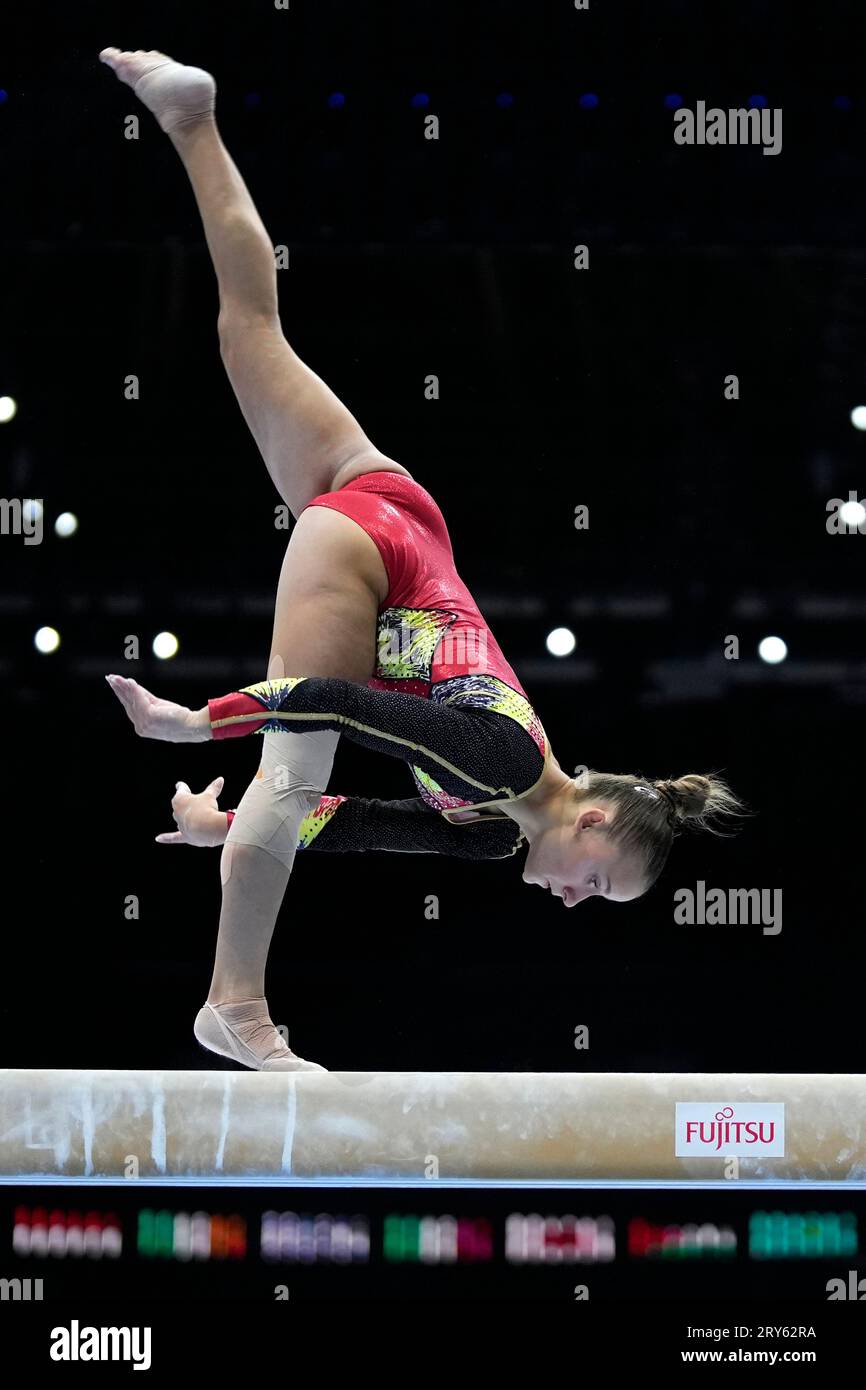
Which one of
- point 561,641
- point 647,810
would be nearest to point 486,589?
point 561,641

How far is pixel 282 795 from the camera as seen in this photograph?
2.95 meters

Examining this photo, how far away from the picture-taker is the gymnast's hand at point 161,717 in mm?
2705

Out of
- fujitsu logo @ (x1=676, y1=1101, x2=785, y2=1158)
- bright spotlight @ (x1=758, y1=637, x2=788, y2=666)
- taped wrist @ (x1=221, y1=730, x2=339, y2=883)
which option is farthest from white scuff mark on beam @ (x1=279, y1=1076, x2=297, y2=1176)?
bright spotlight @ (x1=758, y1=637, x2=788, y2=666)

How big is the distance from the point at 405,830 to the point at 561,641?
5.93ft

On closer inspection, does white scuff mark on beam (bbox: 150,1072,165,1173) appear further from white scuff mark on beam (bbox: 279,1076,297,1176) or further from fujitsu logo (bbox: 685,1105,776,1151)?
fujitsu logo (bbox: 685,1105,776,1151)

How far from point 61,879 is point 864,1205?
2766 millimetres

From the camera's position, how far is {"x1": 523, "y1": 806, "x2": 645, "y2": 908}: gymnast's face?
2.93m

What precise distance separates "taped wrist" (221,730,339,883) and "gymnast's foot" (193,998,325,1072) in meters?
0.26

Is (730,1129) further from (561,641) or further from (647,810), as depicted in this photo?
(561,641)

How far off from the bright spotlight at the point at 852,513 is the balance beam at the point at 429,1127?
2.37 meters

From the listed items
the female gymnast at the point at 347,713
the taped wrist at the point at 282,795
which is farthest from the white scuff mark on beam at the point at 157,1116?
the taped wrist at the point at 282,795

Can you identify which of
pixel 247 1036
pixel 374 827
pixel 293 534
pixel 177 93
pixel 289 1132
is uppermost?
pixel 177 93

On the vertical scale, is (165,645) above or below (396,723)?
above

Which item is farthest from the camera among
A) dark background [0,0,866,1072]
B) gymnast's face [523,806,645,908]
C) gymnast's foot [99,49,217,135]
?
dark background [0,0,866,1072]
